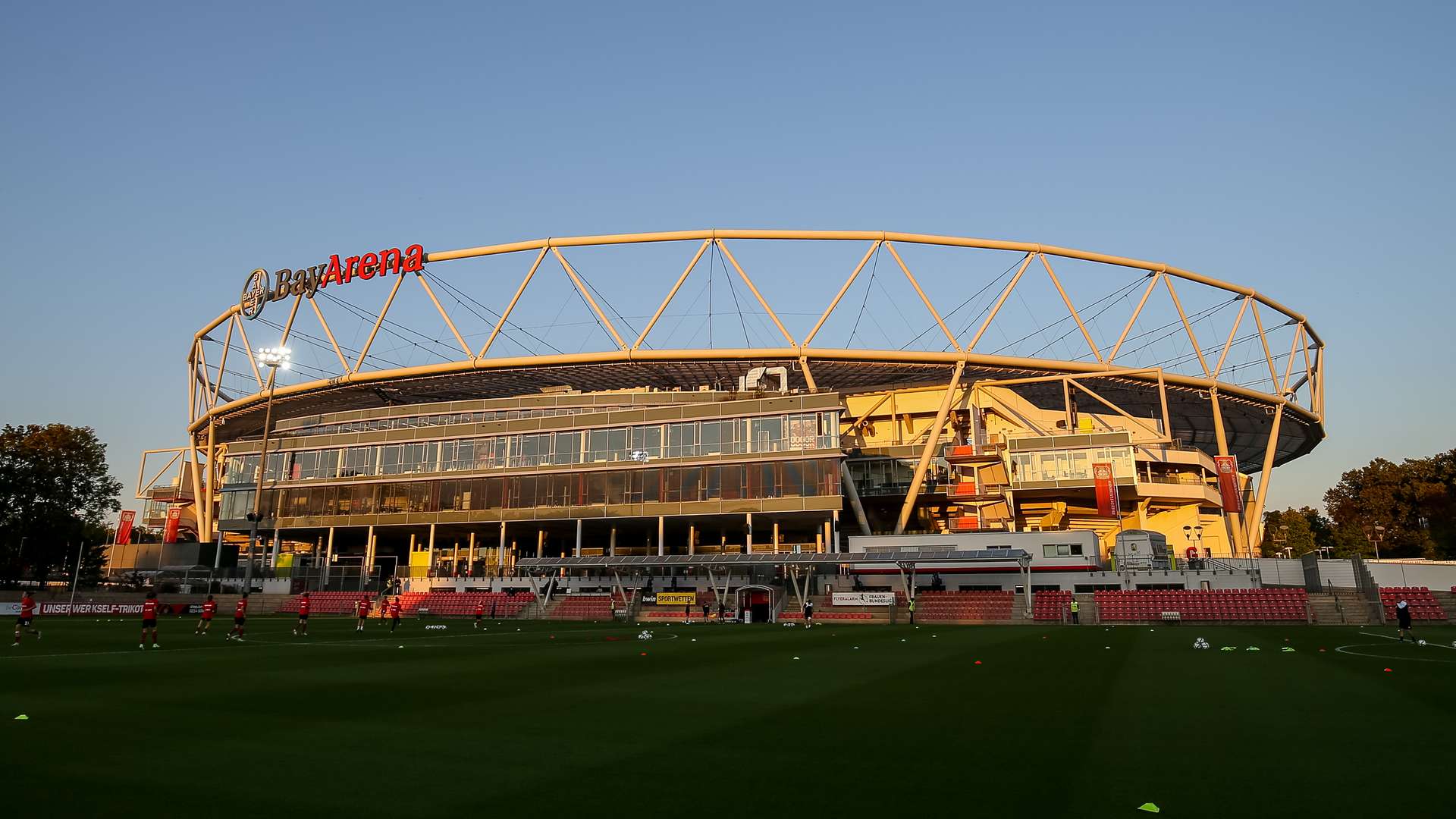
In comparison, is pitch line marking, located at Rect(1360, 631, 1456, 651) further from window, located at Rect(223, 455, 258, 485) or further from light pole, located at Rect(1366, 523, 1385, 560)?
window, located at Rect(223, 455, 258, 485)

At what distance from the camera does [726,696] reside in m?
15.7

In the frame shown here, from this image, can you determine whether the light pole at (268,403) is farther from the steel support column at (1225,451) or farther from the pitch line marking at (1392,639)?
the steel support column at (1225,451)

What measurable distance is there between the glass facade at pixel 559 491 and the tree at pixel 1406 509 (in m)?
68.0

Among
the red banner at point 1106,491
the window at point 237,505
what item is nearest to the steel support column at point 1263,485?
the red banner at point 1106,491

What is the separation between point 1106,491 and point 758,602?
1270 inches

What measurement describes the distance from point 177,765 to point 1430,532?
115378 mm

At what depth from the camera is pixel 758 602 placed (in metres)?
53.6

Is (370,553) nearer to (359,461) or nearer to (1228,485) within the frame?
(359,461)

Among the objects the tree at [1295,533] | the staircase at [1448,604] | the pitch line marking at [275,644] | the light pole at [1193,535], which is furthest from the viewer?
the tree at [1295,533]

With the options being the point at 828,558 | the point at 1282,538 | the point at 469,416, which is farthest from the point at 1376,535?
the point at 469,416

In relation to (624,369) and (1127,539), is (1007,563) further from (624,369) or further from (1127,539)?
(624,369)

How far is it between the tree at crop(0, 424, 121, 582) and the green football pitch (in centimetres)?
5709

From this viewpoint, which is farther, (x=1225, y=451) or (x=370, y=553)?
(x=1225, y=451)

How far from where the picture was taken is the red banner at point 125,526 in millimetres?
88812
